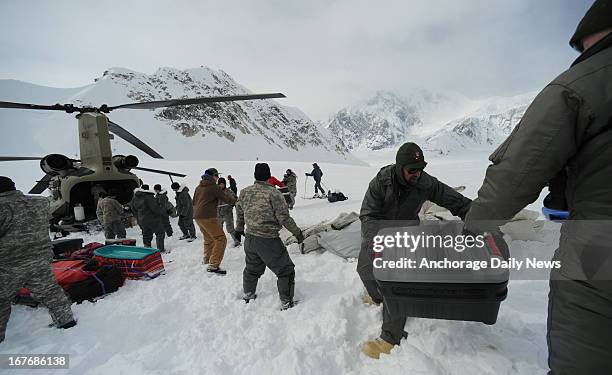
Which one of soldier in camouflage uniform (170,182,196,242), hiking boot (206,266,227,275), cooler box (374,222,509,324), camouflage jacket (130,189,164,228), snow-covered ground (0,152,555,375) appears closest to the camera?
cooler box (374,222,509,324)

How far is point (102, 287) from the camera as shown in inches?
167

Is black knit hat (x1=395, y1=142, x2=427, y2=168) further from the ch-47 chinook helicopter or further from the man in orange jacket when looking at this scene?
the ch-47 chinook helicopter

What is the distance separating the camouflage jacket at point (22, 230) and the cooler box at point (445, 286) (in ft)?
12.4

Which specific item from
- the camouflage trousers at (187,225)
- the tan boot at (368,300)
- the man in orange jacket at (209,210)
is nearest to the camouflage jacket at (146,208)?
the camouflage trousers at (187,225)

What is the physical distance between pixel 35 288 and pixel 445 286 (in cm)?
426

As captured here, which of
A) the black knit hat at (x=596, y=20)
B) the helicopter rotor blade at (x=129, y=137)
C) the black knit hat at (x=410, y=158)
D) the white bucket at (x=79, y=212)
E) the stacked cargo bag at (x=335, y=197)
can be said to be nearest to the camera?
the black knit hat at (x=596, y=20)

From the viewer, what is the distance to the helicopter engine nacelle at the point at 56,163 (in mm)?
6182

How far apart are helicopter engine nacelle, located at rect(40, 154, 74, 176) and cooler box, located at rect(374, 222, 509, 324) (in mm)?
7301

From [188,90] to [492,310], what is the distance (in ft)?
334

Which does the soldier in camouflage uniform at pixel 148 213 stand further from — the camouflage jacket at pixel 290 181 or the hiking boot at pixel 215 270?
the camouflage jacket at pixel 290 181

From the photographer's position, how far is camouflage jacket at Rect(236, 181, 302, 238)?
3625mm

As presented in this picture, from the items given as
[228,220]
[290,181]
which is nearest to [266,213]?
[228,220]

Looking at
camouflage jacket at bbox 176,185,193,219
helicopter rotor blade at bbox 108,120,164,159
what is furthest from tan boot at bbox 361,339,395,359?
camouflage jacket at bbox 176,185,193,219

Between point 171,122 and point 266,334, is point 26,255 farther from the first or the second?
point 171,122
